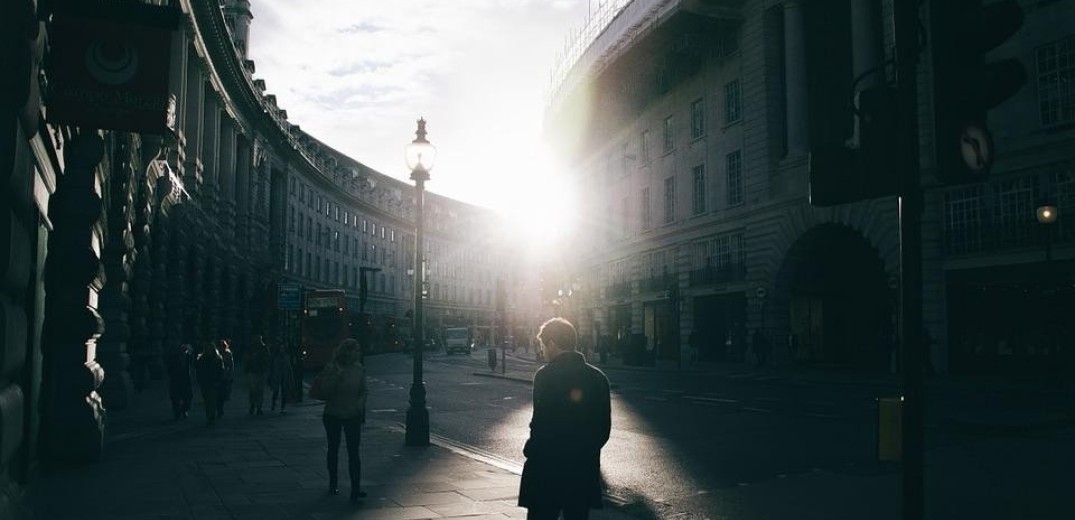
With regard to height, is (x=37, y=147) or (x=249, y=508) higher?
(x=37, y=147)

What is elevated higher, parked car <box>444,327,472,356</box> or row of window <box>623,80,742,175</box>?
row of window <box>623,80,742,175</box>

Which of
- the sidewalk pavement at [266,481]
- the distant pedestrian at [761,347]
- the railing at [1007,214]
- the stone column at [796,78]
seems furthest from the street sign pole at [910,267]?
the stone column at [796,78]

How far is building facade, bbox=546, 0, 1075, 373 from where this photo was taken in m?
27.9

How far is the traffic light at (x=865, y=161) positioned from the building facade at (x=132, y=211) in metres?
4.70

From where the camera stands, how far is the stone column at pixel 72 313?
10875 millimetres

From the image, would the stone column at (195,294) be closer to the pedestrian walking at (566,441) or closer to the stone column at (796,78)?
the stone column at (796,78)

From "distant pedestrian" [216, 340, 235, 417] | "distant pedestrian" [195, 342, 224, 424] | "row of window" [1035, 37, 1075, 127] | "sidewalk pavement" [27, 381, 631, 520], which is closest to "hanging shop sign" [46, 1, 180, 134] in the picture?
"sidewalk pavement" [27, 381, 631, 520]

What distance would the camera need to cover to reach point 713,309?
144 ft

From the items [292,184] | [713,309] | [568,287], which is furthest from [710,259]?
[292,184]

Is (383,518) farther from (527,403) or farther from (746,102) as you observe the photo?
(746,102)

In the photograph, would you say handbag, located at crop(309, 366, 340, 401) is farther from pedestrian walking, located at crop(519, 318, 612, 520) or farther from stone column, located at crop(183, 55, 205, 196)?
stone column, located at crop(183, 55, 205, 196)

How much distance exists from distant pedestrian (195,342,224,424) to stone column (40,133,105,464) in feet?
18.2

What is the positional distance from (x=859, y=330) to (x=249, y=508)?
114ft

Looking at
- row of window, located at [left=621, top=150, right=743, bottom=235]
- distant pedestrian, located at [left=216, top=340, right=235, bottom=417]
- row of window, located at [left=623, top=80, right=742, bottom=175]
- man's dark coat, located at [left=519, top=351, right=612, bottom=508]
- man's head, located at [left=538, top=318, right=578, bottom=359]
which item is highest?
row of window, located at [left=623, top=80, right=742, bottom=175]
